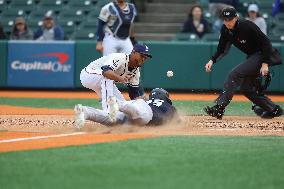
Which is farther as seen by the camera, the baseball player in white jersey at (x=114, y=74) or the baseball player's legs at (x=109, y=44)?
the baseball player's legs at (x=109, y=44)

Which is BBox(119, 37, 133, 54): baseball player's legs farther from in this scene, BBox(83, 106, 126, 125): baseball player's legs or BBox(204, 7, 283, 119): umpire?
BBox(83, 106, 126, 125): baseball player's legs

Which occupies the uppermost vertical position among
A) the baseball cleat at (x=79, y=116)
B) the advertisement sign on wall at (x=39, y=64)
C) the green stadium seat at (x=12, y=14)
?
the baseball cleat at (x=79, y=116)

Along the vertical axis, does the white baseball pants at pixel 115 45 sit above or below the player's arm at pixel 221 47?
below

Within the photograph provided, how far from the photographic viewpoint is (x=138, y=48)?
10.8 meters

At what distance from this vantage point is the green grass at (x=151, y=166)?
22.6 ft

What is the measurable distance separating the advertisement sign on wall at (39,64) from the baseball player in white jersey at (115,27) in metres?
3.15

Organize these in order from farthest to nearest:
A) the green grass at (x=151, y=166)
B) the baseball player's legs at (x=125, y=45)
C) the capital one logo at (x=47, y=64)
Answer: the capital one logo at (x=47, y=64), the baseball player's legs at (x=125, y=45), the green grass at (x=151, y=166)

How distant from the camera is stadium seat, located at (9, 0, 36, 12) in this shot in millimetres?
21609

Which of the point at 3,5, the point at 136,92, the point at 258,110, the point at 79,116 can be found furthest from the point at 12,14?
the point at 79,116

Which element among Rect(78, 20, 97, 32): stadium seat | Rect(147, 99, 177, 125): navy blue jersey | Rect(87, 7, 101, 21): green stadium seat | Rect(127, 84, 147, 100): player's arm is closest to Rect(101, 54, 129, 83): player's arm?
Rect(127, 84, 147, 100): player's arm

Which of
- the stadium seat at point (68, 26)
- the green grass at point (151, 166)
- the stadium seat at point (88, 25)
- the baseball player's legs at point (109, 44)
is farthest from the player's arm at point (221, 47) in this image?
the stadium seat at point (68, 26)

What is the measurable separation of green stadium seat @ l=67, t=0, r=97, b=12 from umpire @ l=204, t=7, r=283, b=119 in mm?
8469

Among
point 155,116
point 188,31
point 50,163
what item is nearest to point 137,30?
point 188,31

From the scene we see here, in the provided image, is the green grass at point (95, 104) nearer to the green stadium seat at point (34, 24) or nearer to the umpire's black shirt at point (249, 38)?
the umpire's black shirt at point (249, 38)
